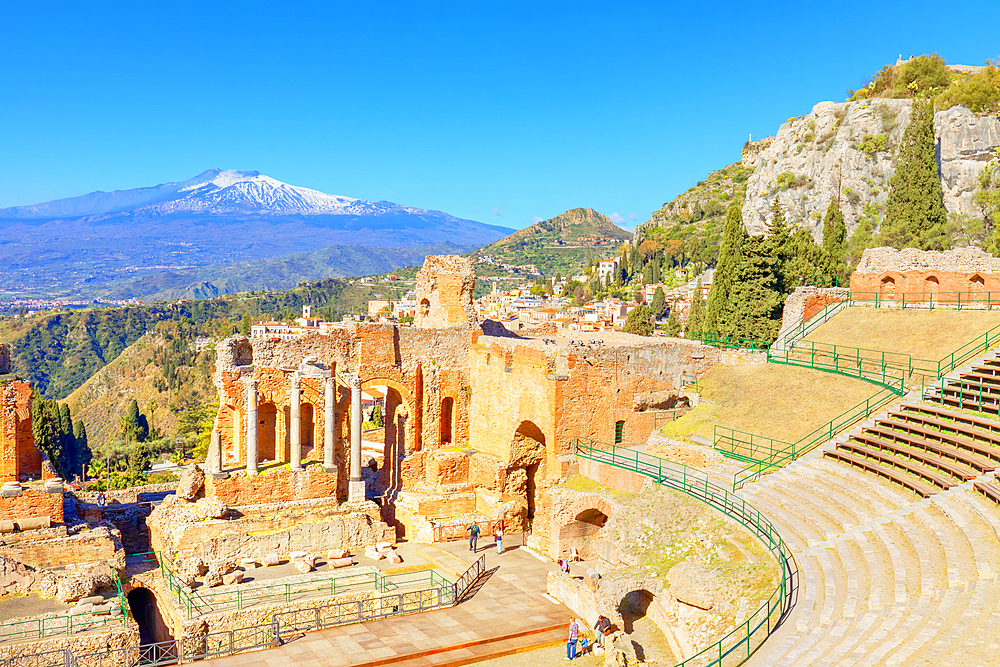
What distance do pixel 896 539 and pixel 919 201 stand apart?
32100 mm

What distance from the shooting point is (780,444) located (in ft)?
78.5

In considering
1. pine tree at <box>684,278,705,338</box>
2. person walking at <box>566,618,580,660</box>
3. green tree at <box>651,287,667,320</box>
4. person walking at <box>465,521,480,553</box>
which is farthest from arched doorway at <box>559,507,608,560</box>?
green tree at <box>651,287,667,320</box>

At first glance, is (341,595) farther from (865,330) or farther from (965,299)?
(965,299)

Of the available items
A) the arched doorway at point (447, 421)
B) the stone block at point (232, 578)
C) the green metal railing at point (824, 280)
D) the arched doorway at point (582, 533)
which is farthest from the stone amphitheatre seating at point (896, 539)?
the green metal railing at point (824, 280)

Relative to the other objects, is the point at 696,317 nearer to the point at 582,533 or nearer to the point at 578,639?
the point at 582,533

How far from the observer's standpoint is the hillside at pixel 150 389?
10294 cm

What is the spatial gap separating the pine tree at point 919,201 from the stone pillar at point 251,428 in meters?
33.1

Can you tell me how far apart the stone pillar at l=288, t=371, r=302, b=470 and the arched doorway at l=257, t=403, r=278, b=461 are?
212 centimetres

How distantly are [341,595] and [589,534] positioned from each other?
7.69 m

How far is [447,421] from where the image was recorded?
30969mm

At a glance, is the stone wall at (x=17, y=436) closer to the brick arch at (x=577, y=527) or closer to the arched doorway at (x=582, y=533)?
the brick arch at (x=577, y=527)

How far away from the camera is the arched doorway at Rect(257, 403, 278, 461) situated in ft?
92.6

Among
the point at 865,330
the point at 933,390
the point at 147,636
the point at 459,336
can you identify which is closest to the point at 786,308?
the point at 865,330

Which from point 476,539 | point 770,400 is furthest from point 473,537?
point 770,400
